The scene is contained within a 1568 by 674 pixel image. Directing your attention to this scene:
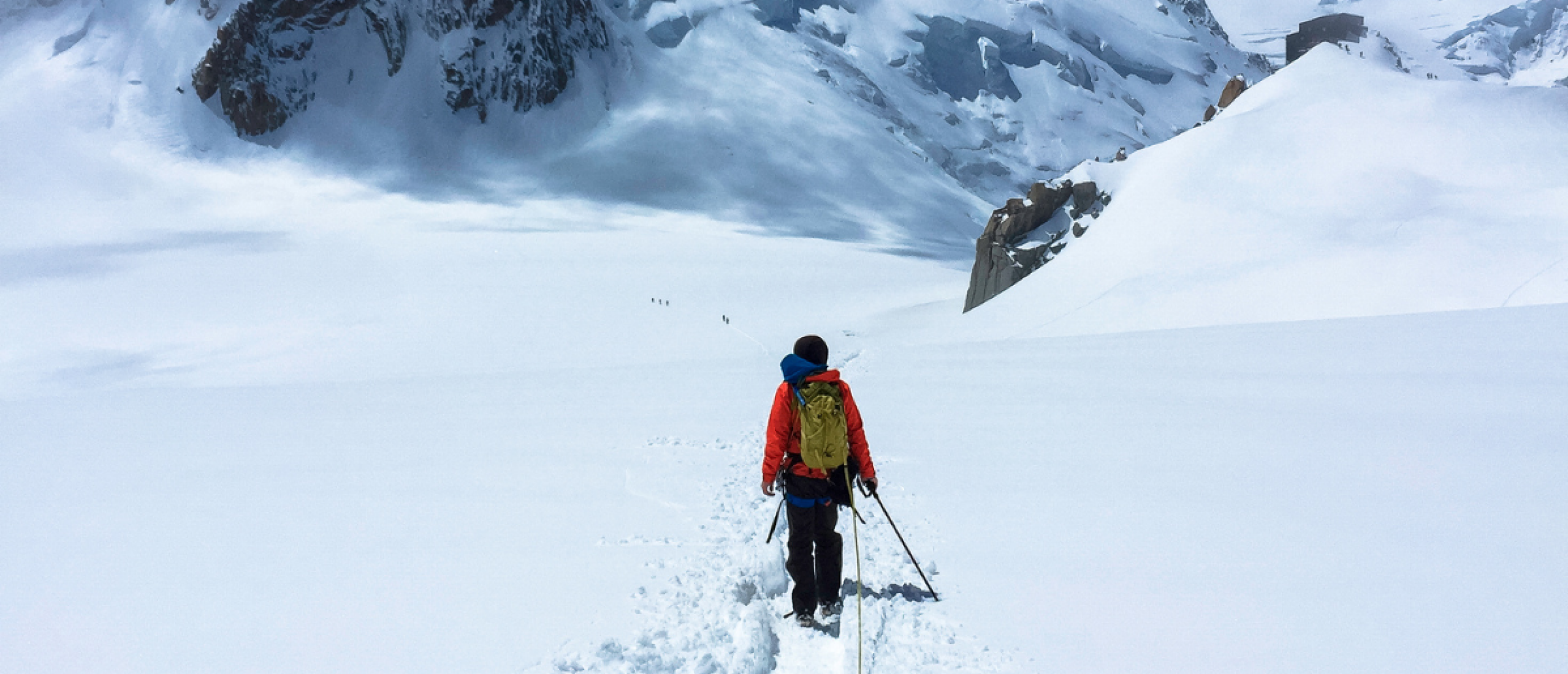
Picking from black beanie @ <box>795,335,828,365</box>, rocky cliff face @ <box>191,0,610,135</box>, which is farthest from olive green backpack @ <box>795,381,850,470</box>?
rocky cliff face @ <box>191,0,610,135</box>

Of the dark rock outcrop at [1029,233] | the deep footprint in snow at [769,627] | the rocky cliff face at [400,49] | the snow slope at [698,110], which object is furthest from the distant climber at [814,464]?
the rocky cliff face at [400,49]

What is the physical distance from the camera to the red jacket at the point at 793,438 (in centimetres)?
426

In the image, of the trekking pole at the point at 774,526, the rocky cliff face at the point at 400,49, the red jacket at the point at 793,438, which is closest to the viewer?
the red jacket at the point at 793,438

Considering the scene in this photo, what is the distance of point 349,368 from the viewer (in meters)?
24.2

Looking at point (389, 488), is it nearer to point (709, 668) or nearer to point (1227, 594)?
point (709, 668)

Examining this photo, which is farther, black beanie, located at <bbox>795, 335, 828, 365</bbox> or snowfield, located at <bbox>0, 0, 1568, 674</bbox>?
black beanie, located at <bbox>795, 335, 828, 365</bbox>

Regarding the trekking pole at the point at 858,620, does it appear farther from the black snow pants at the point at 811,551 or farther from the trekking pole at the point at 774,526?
the trekking pole at the point at 774,526

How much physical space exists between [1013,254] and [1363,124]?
32.4 feet

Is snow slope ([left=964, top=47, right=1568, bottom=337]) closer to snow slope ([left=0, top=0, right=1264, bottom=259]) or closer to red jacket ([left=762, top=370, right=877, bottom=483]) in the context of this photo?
red jacket ([left=762, top=370, right=877, bottom=483])

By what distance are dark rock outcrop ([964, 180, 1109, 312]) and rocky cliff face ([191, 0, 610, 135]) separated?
85040mm

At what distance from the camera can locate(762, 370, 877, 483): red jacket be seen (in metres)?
4.26

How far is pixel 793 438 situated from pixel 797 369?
43cm

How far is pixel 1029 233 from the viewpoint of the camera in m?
27.0

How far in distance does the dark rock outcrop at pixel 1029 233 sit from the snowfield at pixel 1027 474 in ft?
4.75
